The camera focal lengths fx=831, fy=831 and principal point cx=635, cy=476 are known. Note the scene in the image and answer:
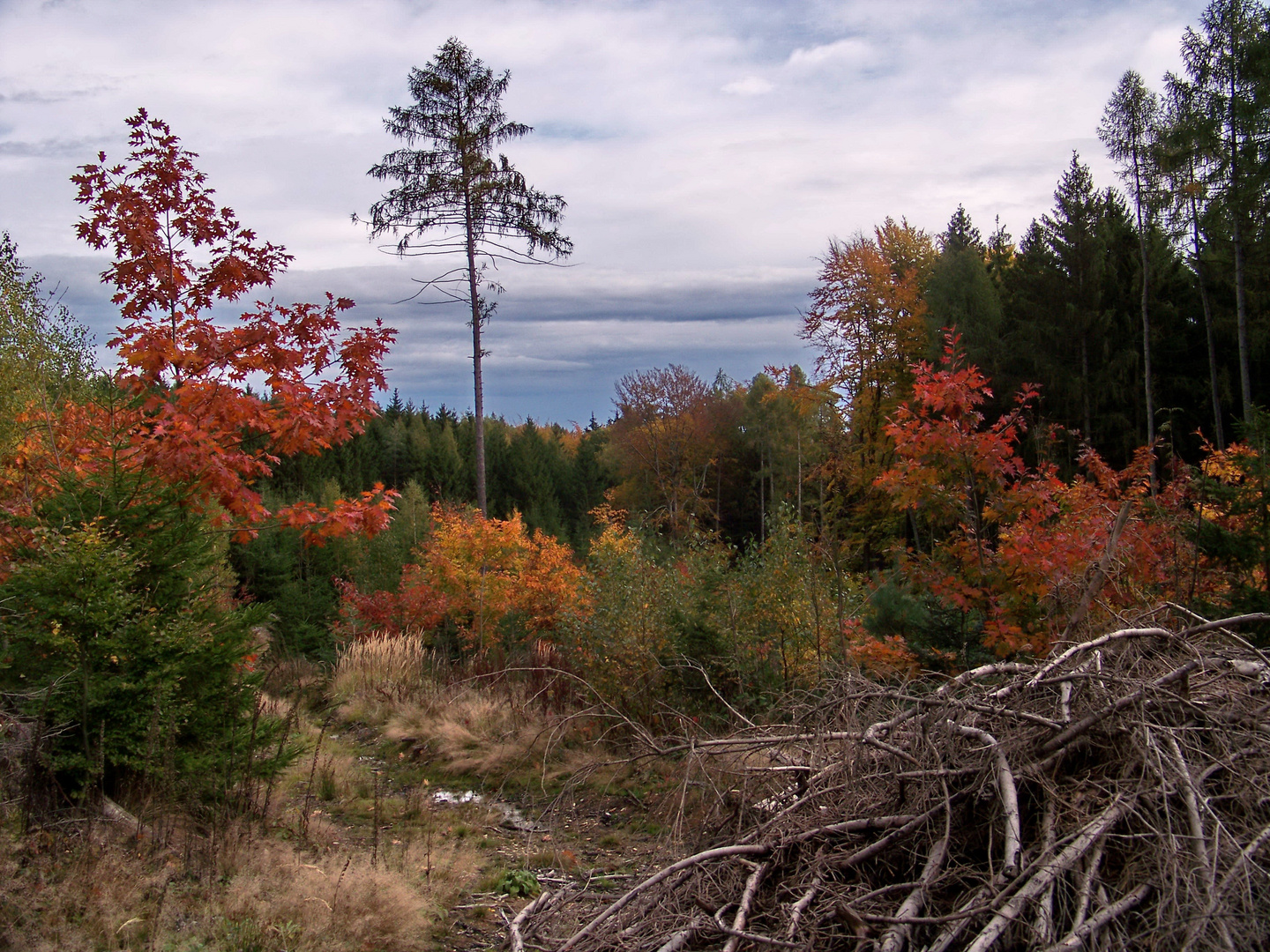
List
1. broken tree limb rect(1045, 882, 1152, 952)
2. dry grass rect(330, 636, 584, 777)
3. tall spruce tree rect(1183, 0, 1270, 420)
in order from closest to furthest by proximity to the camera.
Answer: broken tree limb rect(1045, 882, 1152, 952)
dry grass rect(330, 636, 584, 777)
tall spruce tree rect(1183, 0, 1270, 420)

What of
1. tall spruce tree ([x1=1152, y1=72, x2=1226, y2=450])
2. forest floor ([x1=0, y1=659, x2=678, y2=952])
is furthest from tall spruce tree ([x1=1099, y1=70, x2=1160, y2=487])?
forest floor ([x1=0, y1=659, x2=678, y2=952])

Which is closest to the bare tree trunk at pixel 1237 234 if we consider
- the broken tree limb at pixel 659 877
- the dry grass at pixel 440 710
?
the dry grass at pixel 440 710

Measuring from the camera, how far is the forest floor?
11.7 feet

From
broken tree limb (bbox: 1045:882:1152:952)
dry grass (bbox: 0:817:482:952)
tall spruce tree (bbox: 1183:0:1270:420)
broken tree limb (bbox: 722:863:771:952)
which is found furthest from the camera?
tall spruce tree (bbox: 1183:0:1270:420)

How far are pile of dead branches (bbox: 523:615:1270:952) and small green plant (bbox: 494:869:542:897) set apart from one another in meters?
1.51

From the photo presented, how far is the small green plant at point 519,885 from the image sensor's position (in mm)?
4707

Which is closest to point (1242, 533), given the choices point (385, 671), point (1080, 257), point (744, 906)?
point (744, 906)

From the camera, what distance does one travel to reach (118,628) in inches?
183

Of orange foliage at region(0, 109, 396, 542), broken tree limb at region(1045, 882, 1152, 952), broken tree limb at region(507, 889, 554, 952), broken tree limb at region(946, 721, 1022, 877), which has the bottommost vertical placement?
broken tree limb at region(507, 889, 554, 952)

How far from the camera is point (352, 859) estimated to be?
190 inches

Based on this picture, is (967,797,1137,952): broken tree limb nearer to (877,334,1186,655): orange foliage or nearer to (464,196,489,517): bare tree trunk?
(877,334,1186,655): orange foliage

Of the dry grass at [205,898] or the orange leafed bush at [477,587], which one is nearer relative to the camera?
the dry grass at [205,898]

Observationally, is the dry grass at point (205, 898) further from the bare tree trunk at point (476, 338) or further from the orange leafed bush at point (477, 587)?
the bare tree trunk at point (476, 338)

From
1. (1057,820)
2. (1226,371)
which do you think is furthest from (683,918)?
(1226,371)
